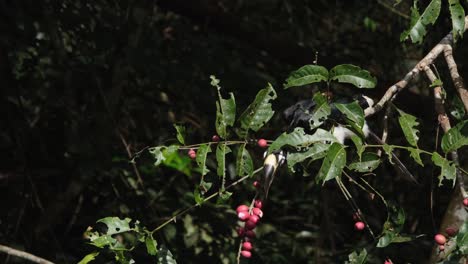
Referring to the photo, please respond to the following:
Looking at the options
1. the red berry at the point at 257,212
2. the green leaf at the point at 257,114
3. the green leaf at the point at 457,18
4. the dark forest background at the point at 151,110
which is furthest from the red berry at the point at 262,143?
the dark forest background at the point at 151,110

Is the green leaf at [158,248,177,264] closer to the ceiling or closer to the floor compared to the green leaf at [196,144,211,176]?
closer to the floor

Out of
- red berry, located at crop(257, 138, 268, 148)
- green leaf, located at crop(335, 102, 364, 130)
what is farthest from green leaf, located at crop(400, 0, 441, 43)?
red berry, located at crop(257, 138, 268, 148)

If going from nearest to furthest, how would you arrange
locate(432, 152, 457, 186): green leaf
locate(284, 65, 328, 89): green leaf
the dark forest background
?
locate(432, 152, 457, 186): green leaf, locate(284, 65, 328, 89): green leaf, the dark forest background

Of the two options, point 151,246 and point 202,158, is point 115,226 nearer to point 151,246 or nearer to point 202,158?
point 151,246

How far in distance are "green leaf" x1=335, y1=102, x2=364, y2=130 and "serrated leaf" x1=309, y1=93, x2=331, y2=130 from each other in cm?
2

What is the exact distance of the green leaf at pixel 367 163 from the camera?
1.33m

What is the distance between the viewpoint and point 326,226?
267 cm

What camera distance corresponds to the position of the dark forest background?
2318mm

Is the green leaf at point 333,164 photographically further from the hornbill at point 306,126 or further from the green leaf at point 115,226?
the green leaf at point 115,226

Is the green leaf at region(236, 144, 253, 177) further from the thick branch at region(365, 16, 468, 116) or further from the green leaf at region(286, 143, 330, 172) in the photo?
the thick branch at region(365, 16, 468, 116)

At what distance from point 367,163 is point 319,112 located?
14 centimetres

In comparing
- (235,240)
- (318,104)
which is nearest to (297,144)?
(318,104)

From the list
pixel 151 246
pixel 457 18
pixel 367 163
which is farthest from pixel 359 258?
pixel 457 18

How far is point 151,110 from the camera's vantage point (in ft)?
8.89
